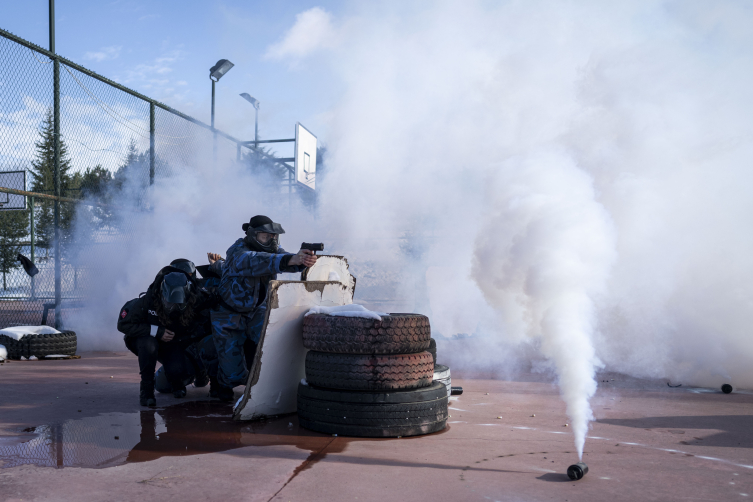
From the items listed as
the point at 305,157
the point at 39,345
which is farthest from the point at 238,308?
the point at 305,157

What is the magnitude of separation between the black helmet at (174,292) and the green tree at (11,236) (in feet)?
31.3

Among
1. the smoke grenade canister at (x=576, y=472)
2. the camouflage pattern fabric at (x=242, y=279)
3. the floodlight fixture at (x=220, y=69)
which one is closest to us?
the smoke grenade canister at (x=576, y=472)

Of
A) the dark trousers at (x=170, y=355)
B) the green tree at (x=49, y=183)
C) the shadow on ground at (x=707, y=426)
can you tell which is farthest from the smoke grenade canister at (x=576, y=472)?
the green tree at (x=49, y=183)

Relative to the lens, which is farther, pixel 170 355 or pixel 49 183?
pixel 49 183

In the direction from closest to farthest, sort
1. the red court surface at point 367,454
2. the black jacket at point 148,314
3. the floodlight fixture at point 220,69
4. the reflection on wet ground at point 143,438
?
the red court surface at point 367,454 < the reflection on wet ground at point 143,438 < the black jacket at point 148,314 < the floodlight fixture at point 220,69

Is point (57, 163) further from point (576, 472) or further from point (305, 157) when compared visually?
point (305, 157)

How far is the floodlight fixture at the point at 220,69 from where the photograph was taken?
13.2 m

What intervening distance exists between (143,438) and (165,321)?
5.09ft

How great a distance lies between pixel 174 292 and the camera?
5062 millimetres

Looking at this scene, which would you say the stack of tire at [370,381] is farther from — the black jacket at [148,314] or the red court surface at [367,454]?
the black jacket at [148,314]

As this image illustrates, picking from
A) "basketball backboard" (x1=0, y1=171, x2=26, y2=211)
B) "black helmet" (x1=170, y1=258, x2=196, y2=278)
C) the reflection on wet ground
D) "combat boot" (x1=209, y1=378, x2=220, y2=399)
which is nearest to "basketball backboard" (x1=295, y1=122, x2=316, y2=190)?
"basketball backboard" (x1=0, y1=171, x2=26, y2=211)

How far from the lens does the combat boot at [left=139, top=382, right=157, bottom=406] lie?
4.98m

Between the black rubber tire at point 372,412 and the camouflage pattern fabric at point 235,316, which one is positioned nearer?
the black rubber tire at point 372,412

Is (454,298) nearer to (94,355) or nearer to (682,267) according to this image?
(682,267)
